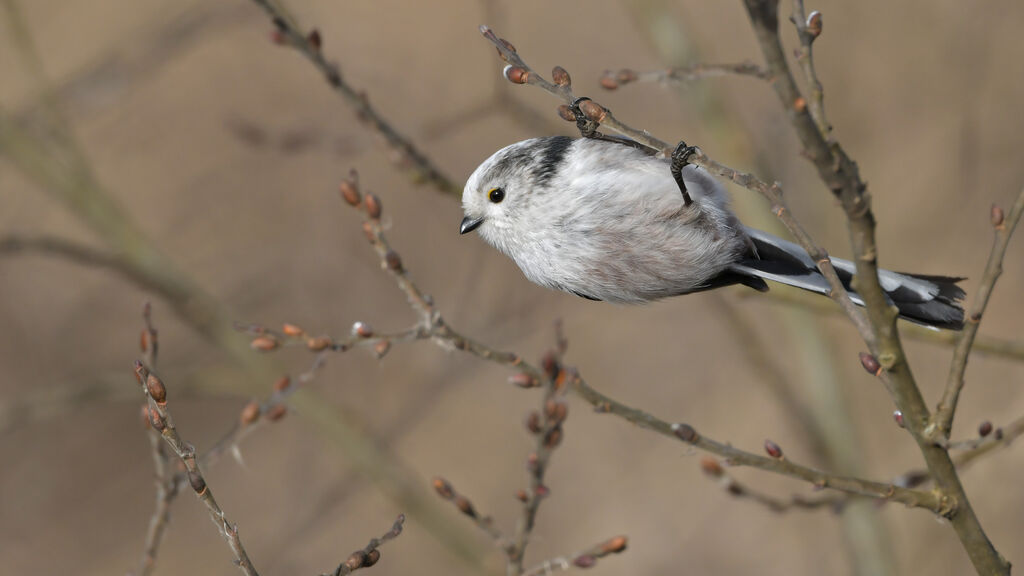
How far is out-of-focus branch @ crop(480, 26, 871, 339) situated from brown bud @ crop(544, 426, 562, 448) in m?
0.54

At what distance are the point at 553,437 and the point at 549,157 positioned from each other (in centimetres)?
70

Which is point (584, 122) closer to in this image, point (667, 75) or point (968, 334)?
point (667, 75)

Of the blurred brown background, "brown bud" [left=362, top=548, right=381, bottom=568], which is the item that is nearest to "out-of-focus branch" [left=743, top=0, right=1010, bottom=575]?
"brown bud" [left=362, top=548, right=381, bottom=568]

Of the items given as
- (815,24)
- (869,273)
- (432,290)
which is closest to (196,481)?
(869,273)

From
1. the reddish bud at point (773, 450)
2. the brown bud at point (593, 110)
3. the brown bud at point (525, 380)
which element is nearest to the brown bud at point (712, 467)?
the reddish bud at point (773, 450)

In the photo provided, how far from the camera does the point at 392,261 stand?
1.54m

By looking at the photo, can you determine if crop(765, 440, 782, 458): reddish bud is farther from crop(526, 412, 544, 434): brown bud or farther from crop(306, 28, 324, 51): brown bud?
crop(306, 28, 324, 51): brown bud

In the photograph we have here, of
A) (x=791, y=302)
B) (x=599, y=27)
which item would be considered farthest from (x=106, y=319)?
(x=791, y=302)

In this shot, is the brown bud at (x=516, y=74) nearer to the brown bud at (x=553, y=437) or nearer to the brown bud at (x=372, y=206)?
the brown bud at (x=372, y=206)

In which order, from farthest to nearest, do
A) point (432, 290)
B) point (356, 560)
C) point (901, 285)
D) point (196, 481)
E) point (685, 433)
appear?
point (432, 290)
point (901, 285)
point (685, 433)
point (356, 560)
point (196, 481)

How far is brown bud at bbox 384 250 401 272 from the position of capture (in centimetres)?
153

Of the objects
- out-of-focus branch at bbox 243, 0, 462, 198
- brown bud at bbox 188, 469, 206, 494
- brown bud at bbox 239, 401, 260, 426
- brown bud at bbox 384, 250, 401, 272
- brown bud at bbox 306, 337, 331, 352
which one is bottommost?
brown bud at bbox 188, 469, 206, 494

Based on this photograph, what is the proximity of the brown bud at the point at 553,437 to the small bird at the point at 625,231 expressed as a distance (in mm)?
407

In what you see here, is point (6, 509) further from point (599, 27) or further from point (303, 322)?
point (599, 27)
